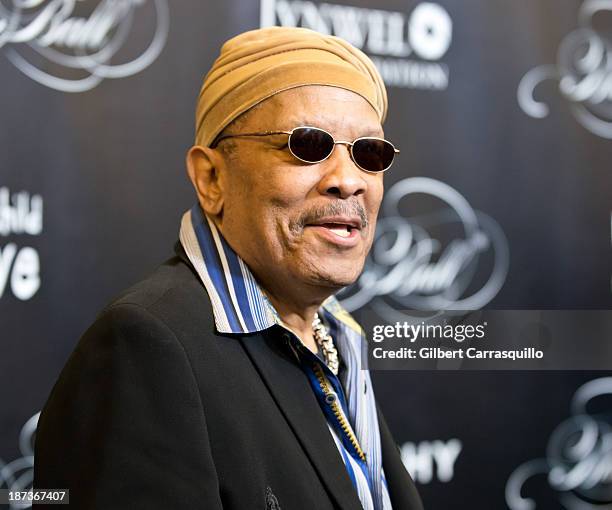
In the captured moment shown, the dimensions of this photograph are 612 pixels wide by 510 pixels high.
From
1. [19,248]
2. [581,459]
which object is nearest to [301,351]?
[19,248]

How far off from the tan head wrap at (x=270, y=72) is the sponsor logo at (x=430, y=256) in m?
0.97

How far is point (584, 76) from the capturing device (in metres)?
2.43

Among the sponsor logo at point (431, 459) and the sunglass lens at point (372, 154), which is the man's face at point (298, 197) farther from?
the sponsor logo at point (431, 459)

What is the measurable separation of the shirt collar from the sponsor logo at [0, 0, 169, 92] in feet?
2.82

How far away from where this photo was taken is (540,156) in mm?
2414

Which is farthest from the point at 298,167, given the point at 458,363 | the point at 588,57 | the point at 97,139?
the point at 588,57

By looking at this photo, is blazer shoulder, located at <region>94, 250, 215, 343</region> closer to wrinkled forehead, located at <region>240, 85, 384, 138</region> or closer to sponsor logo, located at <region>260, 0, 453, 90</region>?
wrinkled forehead, located at <region>240, 85, 384, 138</region>

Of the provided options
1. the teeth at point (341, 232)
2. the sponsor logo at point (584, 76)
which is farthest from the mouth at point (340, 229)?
the sponsor logo at point (584, 76)

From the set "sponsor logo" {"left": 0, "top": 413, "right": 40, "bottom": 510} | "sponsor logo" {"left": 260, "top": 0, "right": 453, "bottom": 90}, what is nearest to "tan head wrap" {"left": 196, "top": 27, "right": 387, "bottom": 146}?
"sponsor logo" {"left": 260, "top": 0, "right": 453, "bottom": 90}

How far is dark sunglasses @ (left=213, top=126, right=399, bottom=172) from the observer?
1.26 meters

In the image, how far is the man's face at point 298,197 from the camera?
50.2 inches

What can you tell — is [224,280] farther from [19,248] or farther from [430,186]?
[430,186]

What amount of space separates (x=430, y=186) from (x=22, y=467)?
143 centimetres

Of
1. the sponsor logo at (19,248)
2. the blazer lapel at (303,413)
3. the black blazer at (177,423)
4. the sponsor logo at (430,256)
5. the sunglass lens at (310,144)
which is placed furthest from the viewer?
the sponsor logo at (430,256)
